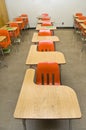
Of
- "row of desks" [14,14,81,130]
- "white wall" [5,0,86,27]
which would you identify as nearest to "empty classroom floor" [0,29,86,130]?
"row of desks" [14,14,81,130]

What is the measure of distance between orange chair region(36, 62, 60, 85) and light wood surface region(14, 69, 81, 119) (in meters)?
0.52

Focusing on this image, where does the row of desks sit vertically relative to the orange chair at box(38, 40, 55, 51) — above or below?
above

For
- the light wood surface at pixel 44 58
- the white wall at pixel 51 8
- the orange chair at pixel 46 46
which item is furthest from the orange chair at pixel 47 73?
the white wall at pixel 51 8

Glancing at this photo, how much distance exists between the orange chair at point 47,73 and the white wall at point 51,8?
7308 mm

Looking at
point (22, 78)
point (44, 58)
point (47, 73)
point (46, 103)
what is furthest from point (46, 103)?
Answer: point (22, 78)

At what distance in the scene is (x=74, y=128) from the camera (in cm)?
227

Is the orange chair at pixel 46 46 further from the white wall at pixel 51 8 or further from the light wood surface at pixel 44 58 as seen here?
the white wall at pixel 51 8

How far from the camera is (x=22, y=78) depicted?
3729mm

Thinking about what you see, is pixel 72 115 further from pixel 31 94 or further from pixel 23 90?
pixel 23 90

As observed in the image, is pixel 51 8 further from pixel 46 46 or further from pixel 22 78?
pixel 46 46

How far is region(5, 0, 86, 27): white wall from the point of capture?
881cm

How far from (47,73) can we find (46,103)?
84cm

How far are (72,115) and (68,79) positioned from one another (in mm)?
2281

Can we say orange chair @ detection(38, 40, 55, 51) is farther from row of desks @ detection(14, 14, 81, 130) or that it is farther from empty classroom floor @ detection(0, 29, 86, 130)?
row of desks @ detection(14, 14, 81, 130)
